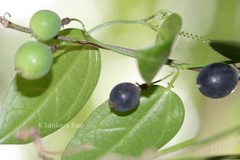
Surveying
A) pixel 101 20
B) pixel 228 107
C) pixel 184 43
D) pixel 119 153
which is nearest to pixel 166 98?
pixel 119 153

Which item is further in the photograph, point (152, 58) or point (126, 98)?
point (126, 98)

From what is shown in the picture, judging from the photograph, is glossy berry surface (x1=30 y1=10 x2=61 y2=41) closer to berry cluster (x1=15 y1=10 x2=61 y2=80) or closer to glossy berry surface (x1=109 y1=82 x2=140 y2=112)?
berry cluster (x1=15 y1=10 x2=61 y2=80)

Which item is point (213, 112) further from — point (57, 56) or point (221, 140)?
point (221, 140)

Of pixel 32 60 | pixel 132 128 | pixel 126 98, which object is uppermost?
pixel 32 60

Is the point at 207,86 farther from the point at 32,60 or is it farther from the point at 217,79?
the point at 32,60

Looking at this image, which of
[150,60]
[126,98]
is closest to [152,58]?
[150,60]

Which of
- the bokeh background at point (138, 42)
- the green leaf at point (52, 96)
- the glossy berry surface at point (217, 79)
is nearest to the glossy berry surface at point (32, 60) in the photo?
the green leaf at point (52, 96)

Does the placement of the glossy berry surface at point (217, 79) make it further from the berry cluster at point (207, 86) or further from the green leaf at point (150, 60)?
the green leaf at point (150, 60)
